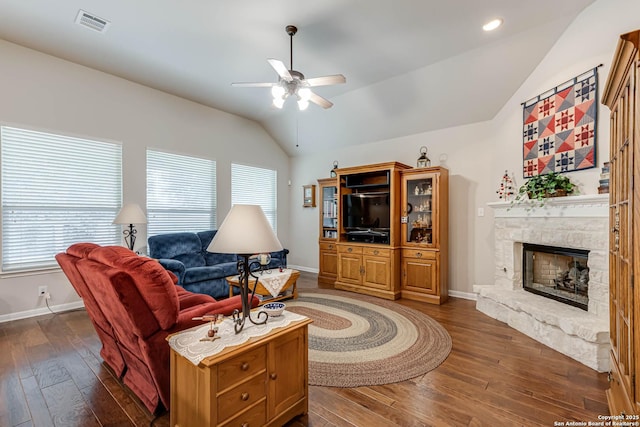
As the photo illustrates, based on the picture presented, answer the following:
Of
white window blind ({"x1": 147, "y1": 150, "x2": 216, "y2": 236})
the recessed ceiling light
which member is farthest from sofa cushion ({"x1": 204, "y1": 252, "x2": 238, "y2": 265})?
the recessed ceiling light

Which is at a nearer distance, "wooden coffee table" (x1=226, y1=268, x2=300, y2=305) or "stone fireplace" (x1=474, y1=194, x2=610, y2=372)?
"stone fireplace" (x1=474, y1=194, x2=610, y2=372)

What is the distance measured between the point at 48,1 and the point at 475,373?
16.7 feet

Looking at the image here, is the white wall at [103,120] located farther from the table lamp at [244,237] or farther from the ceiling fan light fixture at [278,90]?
the table lamp at [244,237]

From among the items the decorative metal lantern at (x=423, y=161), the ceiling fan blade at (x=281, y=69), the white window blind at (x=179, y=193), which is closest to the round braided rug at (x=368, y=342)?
the decorative metal lantern at (x=423, y=161)

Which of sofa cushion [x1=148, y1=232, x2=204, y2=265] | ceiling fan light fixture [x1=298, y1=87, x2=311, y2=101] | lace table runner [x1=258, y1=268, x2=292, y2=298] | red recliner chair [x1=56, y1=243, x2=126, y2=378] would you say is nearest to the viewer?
red recliner chair [x1=56, y1=243, x2=126, y2=378]

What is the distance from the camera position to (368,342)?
2.90 metres

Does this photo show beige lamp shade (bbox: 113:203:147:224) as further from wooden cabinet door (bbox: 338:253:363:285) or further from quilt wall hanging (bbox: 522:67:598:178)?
quilt wall hanging (bbox: 522:67:598:178)

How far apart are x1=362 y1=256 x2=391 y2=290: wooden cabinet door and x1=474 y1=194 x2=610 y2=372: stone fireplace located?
1.22 m

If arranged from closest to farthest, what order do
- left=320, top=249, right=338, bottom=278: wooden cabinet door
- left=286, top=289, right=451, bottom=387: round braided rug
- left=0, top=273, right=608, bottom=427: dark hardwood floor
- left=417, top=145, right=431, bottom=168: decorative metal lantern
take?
left=0, top=273, right=608, bottom=427: dark hardwood floor, left=286, top=289, right=451, bottom=387: round braided rug, left=417, top=145, right=431, bottom=168: decorative metal lantern, left=320, top=249, right=338, bottom=278: wooden cabinet door

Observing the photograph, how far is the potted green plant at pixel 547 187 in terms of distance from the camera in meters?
3.00

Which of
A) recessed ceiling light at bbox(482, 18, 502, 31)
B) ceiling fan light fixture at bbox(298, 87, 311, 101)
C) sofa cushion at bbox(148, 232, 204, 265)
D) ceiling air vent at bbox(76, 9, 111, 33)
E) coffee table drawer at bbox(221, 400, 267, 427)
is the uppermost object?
ceiling air vent at bbox(76, 9, 111, 33)

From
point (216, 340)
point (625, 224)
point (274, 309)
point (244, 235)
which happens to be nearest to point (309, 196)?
point (274, 309)

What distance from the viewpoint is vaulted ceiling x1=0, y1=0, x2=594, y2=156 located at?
275cm

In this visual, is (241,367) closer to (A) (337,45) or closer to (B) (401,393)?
(B) (401,393)
